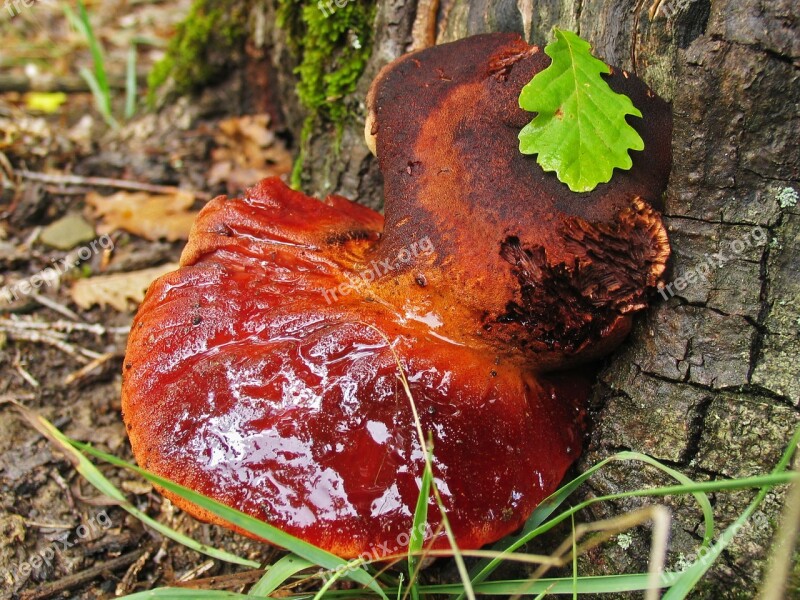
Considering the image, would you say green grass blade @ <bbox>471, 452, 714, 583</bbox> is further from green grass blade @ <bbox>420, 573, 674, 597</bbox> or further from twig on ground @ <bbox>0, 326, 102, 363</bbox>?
twig on ground @ <bbox>0, 326, 102, 363</bbox>

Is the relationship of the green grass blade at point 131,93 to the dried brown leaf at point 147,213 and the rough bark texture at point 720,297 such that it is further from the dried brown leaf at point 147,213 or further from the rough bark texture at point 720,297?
the rough bark texture at point 720,297

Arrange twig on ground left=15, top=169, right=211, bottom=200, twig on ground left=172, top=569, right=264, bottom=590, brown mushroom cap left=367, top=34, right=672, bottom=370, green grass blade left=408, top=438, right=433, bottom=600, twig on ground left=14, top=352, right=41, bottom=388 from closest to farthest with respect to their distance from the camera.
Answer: green grass blade left=408, top=438, right=433, bottom=600
brown mushroom cap left=367, top=34, right=672, bottom=370
twig on ground left=172, top=569, right=264, bottom=590
twig on ground left=14, top=352, right=41, bottom=388
twig on ground left=15, top=169, right=211, bottom=200

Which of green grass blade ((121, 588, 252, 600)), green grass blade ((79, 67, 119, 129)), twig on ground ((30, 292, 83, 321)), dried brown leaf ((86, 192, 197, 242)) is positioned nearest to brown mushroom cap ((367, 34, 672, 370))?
green grass blade ((121, 588, 252, 600))

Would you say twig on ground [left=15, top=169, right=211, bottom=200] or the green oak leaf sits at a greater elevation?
the green oak leaf

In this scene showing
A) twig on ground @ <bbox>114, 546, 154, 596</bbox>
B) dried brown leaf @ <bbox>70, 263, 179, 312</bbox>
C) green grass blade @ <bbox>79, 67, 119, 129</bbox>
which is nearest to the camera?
twig on ground @ <bbox>114, 546, 154, 596</bbox>

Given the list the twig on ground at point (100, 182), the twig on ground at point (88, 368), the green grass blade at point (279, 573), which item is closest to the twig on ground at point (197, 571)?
the green grass blade at point (279, 573)

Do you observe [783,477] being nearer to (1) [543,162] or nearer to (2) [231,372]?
(1) [543,162]
